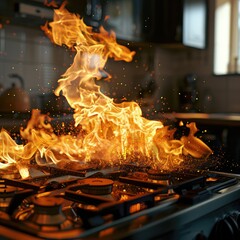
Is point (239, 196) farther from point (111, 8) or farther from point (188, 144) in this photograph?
point (111, 8)

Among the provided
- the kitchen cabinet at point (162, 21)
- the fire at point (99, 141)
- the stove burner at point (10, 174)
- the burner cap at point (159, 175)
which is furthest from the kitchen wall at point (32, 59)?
the burner cap at point (159, 175)

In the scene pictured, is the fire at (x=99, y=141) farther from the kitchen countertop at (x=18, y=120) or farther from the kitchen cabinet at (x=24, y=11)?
the kitchen cabinet at (x=24, y=11)

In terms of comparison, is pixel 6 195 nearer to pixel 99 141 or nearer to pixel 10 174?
pixel 10 174

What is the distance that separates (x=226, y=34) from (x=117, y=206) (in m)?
3.97

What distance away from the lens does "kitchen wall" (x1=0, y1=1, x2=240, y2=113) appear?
276 cm

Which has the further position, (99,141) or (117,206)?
(99,141)

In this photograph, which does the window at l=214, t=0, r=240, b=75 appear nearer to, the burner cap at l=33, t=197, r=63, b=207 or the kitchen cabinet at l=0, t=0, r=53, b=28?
the kitchen cabinet at l=0, t=0, r=53, b=28

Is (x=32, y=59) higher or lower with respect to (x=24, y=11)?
lower

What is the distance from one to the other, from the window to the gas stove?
3.32 meters

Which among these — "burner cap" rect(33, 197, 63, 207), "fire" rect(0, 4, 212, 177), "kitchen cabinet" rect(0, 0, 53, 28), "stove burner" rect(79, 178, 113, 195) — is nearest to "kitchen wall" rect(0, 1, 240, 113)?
"kitchen cabinet" rect(0, 0, 53, 28)

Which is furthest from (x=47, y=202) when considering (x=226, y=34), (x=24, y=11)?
(x=226, y=34)

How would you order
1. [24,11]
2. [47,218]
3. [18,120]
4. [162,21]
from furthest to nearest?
[162,21] → [24,11] → [18,120] → [47,218]

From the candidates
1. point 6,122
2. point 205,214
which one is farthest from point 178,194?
point 6,122

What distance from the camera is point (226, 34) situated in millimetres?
4398
